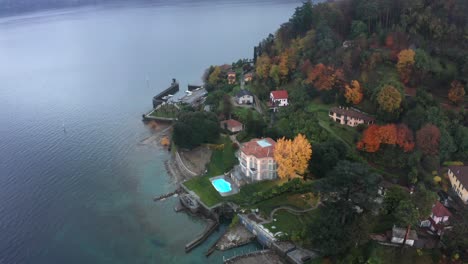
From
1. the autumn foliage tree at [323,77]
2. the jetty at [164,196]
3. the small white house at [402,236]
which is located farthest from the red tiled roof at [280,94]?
the small white house at [402,236]

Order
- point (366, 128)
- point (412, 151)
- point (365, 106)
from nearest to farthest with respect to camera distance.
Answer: point (412, 151)
point (366, 128)
point (365, 106)

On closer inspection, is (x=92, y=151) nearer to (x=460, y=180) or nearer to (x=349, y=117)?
(x=349, y=117)

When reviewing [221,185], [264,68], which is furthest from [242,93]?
[221,185]

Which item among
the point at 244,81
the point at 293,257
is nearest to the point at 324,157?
the point at 293,257

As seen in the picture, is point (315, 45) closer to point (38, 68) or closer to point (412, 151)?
point (412, 151)

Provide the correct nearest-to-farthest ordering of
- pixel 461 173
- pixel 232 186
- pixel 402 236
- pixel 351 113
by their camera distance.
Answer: pixel 402 236
pixel 461 173
pixel 232 186
pixel 351 113

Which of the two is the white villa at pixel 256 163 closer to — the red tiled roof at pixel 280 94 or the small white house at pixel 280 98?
the small white house at pixel 280 98

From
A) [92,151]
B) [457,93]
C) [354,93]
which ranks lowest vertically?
[92,151]
